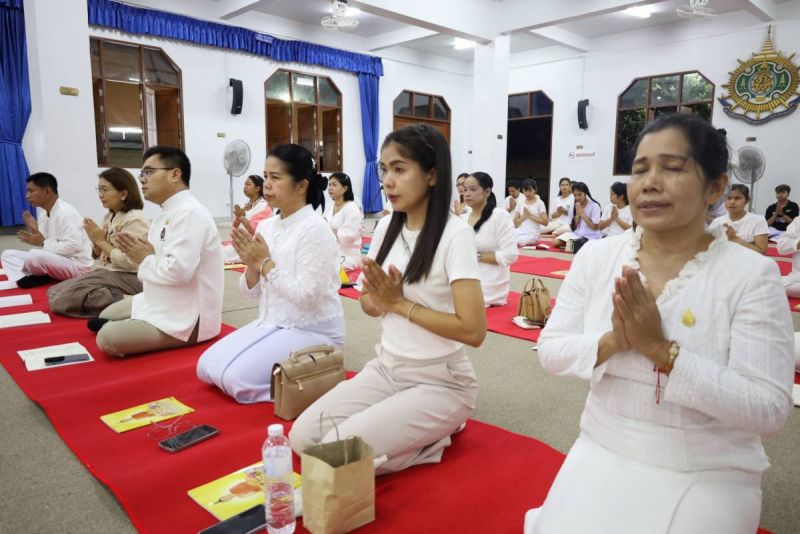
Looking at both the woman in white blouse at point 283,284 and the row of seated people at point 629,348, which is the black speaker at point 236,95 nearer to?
the woman in white blouse at point 283,284

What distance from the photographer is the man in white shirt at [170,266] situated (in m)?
3.01

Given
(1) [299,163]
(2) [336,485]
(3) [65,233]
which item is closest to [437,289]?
(2) [336,485]

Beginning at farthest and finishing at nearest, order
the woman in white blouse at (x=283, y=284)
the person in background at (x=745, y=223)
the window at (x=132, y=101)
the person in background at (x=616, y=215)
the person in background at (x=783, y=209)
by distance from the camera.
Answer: the person in background at (x=783, y=209) < the window at (x=132, y=101) < the person in background at (x=616, y=215) < the person in background at (x=745, y=223) < the woman in white blouse at (x=283, y=284)

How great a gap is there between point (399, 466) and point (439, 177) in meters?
1.03

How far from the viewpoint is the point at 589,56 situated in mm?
12180

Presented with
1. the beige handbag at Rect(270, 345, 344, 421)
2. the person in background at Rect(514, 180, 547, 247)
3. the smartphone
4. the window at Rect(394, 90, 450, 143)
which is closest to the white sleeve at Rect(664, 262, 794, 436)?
the beige handbag at Rect(270, 345, 344, 421)

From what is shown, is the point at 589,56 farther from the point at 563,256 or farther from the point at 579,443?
the point at 579,443

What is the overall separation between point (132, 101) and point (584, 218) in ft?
25.5

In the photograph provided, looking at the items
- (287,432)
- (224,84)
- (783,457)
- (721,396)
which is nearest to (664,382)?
(721,396)

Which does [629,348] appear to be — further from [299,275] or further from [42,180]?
[42,180]

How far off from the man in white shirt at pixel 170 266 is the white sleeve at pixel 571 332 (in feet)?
7.08

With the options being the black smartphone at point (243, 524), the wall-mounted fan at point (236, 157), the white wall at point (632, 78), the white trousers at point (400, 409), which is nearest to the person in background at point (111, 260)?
the white trousers at point (400, 409)

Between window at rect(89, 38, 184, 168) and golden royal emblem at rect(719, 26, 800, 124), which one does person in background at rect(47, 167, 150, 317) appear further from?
golden royal emblem at rect(719, 26, 800, 124)

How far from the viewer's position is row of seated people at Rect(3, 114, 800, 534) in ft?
3.96
